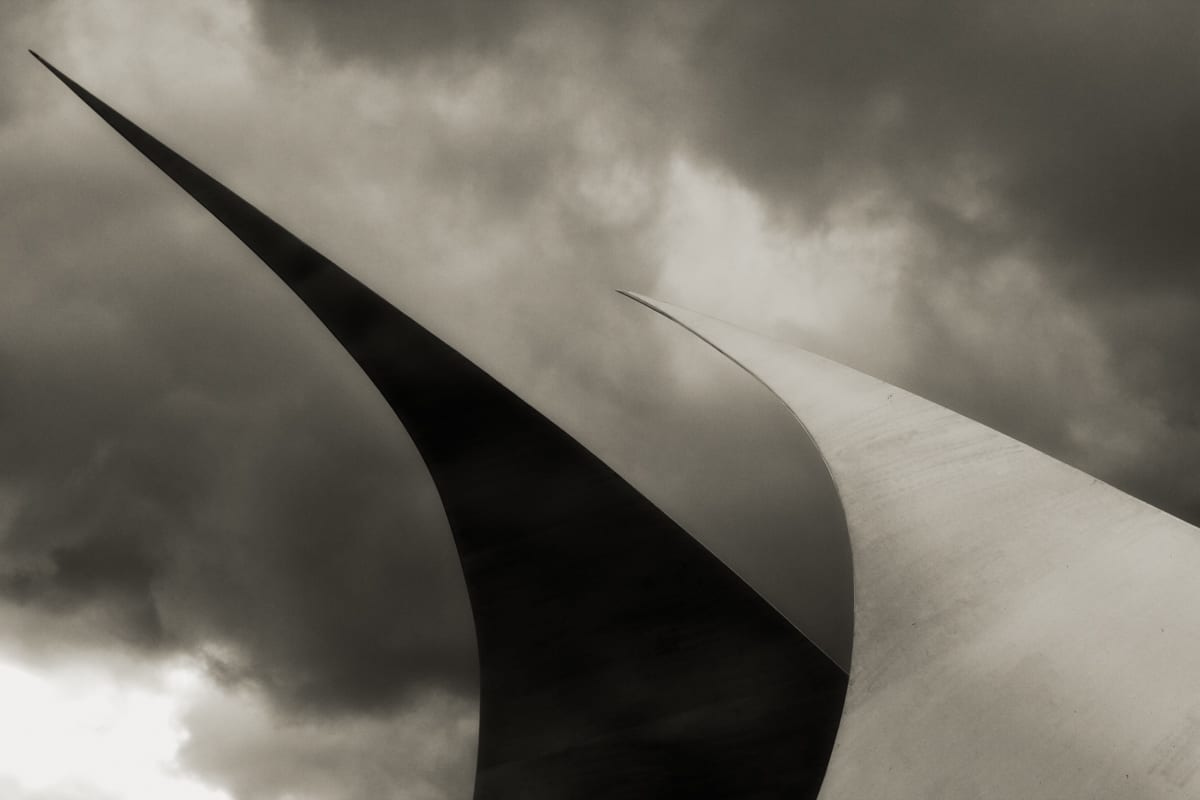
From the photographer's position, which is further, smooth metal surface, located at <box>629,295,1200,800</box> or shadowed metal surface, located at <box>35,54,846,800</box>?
shadowed metal surface, located at <box>35,54,846,800</box>

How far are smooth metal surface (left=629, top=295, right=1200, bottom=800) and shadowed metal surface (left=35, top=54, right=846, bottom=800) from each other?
15.6 feet

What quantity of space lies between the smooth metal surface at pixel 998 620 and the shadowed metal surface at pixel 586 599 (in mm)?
4760

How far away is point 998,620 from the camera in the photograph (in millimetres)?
10055

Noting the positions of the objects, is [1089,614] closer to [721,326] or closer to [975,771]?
[975,771]

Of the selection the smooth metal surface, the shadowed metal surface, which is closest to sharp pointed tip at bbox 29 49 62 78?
the shadowed metal surface

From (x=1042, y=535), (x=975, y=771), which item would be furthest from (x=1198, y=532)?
(x=975, y=771)

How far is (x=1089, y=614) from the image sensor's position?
9656 millimetres

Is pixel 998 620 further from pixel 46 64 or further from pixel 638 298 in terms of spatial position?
pixel 46 64

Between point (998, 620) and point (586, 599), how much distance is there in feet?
26.0

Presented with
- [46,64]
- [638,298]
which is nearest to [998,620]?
[638,298]

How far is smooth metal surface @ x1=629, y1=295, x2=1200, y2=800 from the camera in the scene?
888 centimetres

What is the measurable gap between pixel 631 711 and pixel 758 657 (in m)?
2.47

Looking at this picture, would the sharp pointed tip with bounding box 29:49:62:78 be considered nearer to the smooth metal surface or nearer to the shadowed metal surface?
the shadowed metal surface

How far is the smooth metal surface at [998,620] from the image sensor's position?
8.88 metres
